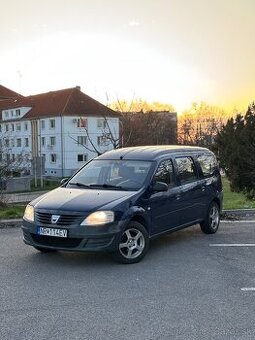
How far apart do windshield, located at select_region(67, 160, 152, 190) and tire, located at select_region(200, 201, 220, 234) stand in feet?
6.41

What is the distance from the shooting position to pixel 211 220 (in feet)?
30.4

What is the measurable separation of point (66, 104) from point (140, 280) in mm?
67274

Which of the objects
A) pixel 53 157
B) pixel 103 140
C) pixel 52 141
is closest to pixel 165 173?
pixel 103 140

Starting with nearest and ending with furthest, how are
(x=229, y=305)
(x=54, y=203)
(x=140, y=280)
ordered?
(x=229, y=305) < (x=140, y=280) < (x=54, y=203)

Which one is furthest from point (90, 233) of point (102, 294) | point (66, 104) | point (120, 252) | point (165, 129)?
point (165, 129)

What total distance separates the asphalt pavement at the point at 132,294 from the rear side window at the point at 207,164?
64.1 inches

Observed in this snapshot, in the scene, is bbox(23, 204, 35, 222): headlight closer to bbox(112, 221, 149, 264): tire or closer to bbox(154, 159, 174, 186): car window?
bbox(112, 221, 149, 264): tire

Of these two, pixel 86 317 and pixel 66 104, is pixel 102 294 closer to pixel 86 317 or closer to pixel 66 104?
pixel 86 317

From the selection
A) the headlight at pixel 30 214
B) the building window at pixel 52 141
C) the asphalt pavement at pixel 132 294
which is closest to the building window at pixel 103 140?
the building window at pixel 52 141

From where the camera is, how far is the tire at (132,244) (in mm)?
6908

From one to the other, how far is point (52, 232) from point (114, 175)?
62.4 inches

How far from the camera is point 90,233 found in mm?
6609

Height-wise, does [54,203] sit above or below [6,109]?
below

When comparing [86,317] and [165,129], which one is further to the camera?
[165,129]
